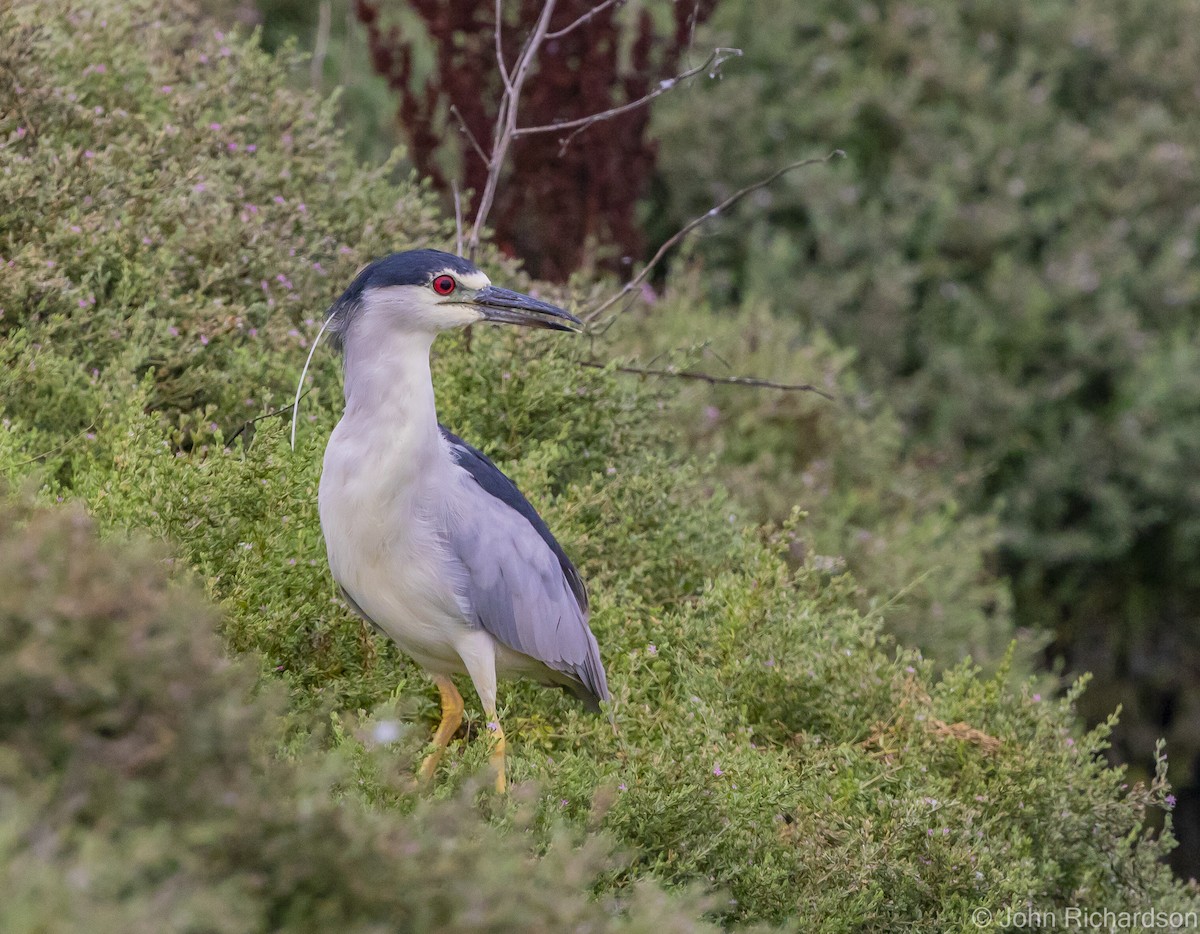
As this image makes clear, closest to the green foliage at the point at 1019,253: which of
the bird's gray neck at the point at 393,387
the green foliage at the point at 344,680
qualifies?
the green foliage at the point at 344,680

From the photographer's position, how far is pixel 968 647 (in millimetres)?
5395

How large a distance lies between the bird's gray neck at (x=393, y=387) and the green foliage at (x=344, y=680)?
411mm

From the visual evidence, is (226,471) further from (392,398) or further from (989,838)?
(989,838)

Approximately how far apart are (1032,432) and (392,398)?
5200 millimetres

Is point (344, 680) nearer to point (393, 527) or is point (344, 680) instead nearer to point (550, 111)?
point (393, 527)

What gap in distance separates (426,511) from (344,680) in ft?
1.81

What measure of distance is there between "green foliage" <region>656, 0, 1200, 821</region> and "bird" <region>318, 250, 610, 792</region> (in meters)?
4.22

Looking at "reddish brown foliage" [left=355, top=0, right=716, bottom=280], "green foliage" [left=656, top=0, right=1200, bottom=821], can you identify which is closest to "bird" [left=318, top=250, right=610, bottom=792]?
"reddish brown foliage" [left=355, top=0, right=716, bottom=280]

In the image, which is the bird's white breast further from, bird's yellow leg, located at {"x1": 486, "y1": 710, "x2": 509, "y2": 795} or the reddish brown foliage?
the reddish brown foliage

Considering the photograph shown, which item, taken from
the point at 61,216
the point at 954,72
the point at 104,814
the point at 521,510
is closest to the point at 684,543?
the point at 521,510

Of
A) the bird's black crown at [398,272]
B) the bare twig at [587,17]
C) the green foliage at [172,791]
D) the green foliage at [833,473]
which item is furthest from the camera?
the green foliage at [833,473]

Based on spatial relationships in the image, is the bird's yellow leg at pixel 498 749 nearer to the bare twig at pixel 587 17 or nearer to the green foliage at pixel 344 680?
the green foliage at pixel 344 680

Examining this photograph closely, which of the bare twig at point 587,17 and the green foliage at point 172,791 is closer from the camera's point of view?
the green foliage at point 172,791

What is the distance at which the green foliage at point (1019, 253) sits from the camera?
286 inches
